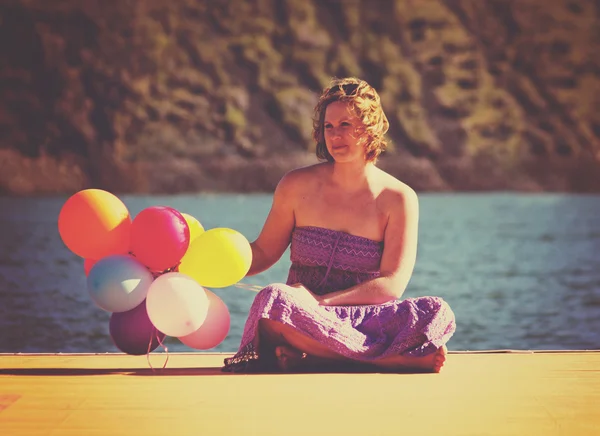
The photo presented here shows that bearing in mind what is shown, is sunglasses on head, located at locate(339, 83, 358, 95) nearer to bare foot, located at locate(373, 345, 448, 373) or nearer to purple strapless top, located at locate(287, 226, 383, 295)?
purple strapless top, located at locate(287, 226, 383, 295)

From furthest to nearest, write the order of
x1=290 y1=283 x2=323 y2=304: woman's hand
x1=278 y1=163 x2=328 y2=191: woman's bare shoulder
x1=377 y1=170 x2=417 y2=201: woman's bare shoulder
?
x1=278 y1=163 x2=328 y2=191: woman's bare shoulder
x1=377 y1=170 x2=417 y2=201: woman's bare shoulder
x1=290 y1=283 x2=323 y2=304: woman's hand

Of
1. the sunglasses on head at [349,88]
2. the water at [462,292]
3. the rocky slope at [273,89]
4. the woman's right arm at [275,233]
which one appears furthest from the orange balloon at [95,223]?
the rocky slope at [273,89]

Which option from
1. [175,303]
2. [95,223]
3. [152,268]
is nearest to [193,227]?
[152,268]

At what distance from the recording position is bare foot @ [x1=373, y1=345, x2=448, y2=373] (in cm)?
488

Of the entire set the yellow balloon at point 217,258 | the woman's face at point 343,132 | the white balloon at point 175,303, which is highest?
the woman's face at point 343,132

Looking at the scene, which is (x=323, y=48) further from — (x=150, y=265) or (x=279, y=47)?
(x=150, y=265)

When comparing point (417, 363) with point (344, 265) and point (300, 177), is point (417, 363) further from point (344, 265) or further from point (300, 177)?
point (300, 177)

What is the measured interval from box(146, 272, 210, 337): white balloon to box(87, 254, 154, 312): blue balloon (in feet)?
0.29

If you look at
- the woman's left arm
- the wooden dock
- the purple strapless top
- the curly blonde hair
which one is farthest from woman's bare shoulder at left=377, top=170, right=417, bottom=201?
the wooden dock

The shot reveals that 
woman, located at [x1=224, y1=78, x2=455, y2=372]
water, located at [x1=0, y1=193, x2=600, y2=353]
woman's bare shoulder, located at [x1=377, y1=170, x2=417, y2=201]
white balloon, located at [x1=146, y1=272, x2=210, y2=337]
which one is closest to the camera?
white balloon, located at [x1=146, y1=272, x2=210, y2=337]

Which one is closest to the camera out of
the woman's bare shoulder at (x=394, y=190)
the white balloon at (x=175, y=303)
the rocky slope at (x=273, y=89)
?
the white balloon at (x=175, y=303)

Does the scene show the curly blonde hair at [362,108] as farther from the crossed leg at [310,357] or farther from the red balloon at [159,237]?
the crossed leg at [310,357]

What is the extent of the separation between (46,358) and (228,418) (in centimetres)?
178

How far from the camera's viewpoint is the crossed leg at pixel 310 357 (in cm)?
488
